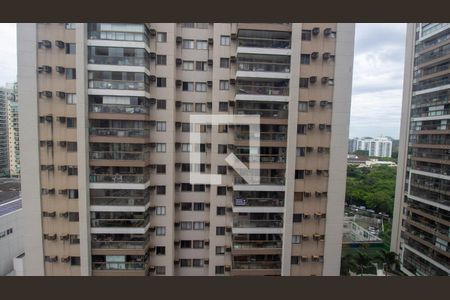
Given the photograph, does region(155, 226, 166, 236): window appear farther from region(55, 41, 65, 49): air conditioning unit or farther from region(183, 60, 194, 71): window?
region(55, 41, 65, 49): air conditioning unit

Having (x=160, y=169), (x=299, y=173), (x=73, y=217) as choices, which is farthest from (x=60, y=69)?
(x=299, y=173)

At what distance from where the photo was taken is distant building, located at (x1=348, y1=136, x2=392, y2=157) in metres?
3.38

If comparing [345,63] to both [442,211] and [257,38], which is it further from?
[442,211]

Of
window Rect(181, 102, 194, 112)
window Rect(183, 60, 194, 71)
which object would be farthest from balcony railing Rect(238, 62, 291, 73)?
window Rect(181, 102, 194, 112)

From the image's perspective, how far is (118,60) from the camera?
3.21 metres

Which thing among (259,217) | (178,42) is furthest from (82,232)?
(178,42)

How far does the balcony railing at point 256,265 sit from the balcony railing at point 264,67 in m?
2.93

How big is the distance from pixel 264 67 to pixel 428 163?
13.1ft

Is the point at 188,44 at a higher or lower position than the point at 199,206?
higher

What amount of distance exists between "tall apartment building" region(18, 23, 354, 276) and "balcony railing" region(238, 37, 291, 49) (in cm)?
2

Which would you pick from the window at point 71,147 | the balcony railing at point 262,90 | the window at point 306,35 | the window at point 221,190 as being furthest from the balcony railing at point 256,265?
the window at point 306,35

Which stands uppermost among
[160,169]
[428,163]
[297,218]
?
[428,163]

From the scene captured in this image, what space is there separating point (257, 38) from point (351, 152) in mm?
2191

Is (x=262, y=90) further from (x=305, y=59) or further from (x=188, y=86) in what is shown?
(x=188, y=86)
